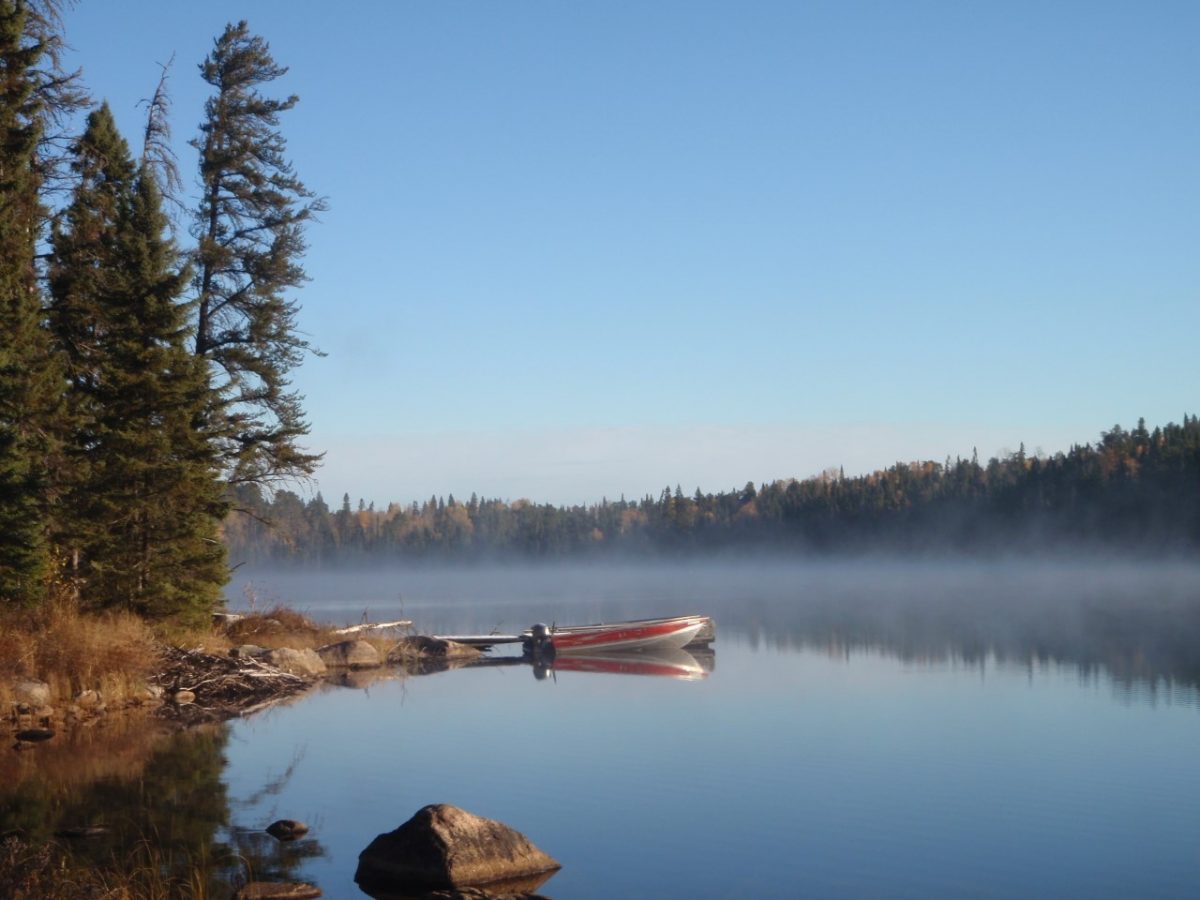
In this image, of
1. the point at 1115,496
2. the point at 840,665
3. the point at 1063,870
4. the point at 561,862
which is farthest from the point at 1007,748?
the point at 1115,496

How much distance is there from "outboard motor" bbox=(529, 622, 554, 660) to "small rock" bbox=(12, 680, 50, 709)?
71.0 feet

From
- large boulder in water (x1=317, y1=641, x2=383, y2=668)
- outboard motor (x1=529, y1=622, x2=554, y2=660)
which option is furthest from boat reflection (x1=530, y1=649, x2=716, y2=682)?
large boulder in water (x1=317, y1=641, x2=383, y2=668)

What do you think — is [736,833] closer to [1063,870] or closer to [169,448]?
[1063,870]

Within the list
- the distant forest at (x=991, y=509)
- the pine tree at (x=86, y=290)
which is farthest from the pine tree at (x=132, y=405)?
the distant forest at (x=991, y=509)

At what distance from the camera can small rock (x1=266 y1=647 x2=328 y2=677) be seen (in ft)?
108

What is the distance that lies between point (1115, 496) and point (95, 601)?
12293 cm

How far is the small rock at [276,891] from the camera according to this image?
41.5 ft

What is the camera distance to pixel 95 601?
90.3 ft

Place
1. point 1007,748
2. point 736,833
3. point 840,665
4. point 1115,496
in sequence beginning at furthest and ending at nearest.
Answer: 1. point 1115,496
2. point 840,665
3. point 1007,748
4. point 736,833

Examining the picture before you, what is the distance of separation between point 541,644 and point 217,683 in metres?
16.1

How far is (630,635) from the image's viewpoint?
45625 mm

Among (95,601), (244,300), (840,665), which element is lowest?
(840,665)

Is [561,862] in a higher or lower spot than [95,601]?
lower

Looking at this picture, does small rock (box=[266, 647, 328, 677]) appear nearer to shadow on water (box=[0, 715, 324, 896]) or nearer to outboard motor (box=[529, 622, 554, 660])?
outboard motor (box=[529, 622, 554, 660])
